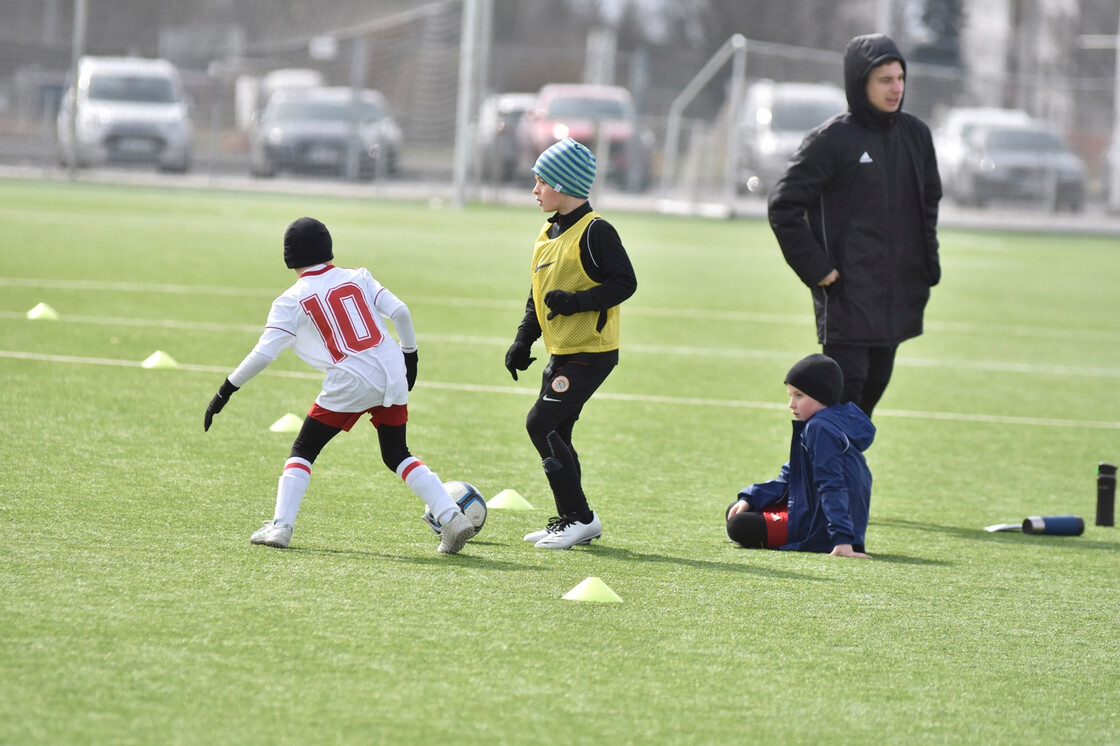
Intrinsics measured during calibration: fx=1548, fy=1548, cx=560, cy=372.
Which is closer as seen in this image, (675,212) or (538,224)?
(538,224)

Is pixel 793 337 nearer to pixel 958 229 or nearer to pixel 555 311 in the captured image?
pixel 555 311

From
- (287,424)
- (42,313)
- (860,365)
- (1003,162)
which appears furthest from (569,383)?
(1003,162)

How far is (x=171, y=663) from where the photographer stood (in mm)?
4137

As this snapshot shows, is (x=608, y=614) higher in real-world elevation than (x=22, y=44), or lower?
lower

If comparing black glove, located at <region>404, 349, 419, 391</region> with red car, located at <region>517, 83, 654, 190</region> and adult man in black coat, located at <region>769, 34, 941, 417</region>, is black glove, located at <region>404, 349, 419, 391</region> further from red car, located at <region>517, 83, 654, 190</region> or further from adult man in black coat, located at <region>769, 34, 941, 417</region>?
red car, located at <region>517, 83, 654, 190</region>

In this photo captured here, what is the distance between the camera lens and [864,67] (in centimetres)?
671

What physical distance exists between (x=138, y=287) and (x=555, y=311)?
9.26 meters

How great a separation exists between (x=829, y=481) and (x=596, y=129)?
26.6 meters

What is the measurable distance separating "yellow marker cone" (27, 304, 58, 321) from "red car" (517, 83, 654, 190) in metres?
20.3

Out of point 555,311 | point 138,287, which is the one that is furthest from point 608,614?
point 138,287

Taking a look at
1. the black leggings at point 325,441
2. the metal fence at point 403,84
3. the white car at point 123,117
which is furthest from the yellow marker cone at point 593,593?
the white car at point 123,117

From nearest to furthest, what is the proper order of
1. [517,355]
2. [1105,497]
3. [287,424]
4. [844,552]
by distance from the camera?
[844,552], [517,355], [1105,497], [287,424]

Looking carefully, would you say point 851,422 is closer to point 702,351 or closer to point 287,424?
point 287,424

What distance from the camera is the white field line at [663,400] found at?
986 centimetres
